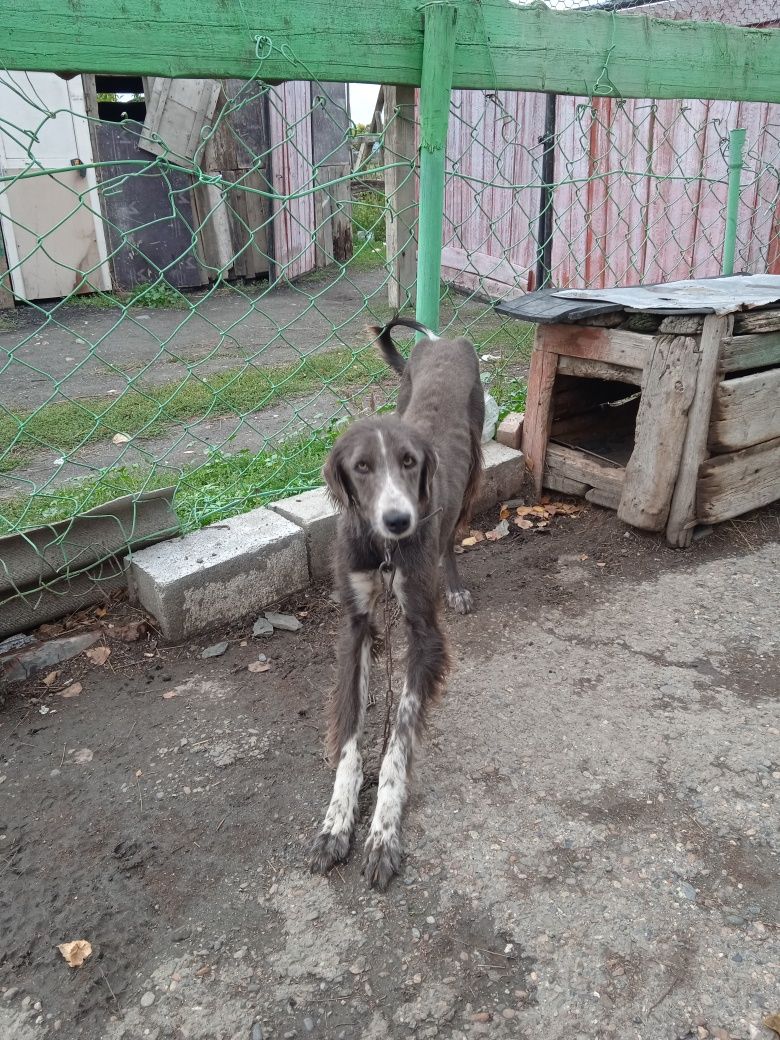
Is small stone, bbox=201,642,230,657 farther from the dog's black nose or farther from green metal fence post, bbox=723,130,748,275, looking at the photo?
green metal fence post, bbox=723,130,748,275

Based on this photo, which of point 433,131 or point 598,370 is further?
point 598,370

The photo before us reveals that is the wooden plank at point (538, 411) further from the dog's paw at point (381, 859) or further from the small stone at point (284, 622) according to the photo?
the dog's paw at point (381, 859)

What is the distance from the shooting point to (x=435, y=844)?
2.36 m

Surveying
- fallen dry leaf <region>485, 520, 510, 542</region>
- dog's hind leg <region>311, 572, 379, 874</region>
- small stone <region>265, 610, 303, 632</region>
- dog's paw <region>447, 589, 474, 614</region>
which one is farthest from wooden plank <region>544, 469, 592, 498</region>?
dog's hind leg <region>311, 572, 379, 874</region>

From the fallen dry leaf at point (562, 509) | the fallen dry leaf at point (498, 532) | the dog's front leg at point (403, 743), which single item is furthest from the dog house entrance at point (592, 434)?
the dog's front leg at point (403, 743)

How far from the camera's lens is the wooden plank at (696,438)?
3.64 m

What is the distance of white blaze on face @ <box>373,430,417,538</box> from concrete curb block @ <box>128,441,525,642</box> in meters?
0.95

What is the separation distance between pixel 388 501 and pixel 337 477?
0.32 metres

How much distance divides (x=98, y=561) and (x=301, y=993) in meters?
1.95

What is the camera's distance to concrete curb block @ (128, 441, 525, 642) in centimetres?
326

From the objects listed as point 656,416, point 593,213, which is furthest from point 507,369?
point 656,416

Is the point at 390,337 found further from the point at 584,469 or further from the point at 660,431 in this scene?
the point at 660,431

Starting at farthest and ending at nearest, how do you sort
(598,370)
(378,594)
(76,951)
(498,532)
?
(498,532)
(598,370)
(378,594)
(76,951)

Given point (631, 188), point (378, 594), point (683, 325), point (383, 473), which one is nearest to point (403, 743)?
point (378, 594)
